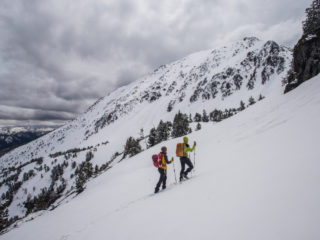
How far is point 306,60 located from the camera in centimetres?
2938

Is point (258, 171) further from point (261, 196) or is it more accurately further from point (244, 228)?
point (244, 228)

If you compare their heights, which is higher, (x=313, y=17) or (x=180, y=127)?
(x=313, y=17)

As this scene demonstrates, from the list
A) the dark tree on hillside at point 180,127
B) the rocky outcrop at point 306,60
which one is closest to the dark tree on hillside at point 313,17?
the rocky outcrop at point 306,60

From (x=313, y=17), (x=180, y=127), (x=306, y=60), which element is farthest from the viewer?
(x=180, y=127)

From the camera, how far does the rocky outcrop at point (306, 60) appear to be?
26375 mm

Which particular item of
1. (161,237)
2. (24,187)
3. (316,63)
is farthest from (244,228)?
(24,187)

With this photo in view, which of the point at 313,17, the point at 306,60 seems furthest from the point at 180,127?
the point at 313,17

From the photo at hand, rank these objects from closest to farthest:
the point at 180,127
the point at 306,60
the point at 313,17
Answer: the point at 306,60 → the point at 313,17 → the point at 180,127

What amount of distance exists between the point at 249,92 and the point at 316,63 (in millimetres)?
182915

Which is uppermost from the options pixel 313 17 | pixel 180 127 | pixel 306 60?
pixel 313 17

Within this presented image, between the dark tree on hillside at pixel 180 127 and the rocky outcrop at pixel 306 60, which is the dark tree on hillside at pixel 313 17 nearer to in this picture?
the rocky outcrop at pixel 306 60

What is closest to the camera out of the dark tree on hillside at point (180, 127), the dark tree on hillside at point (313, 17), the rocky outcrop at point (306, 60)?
A: the rocky outcrop at point (306, 60)

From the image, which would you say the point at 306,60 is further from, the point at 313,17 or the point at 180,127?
the point at 180,127

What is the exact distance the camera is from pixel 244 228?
348 centimetres
